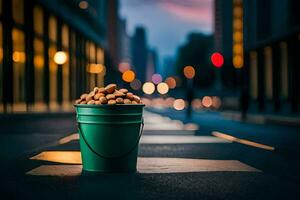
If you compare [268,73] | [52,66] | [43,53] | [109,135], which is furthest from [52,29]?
[109,135]

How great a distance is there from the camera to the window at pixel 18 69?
38.7 m

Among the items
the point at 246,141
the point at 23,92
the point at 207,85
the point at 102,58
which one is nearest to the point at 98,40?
the point at 102,58

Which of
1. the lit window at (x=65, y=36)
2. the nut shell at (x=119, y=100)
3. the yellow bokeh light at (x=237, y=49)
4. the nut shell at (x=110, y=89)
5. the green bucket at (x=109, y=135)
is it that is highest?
the yellow bokeh light at (x=237, y=49)

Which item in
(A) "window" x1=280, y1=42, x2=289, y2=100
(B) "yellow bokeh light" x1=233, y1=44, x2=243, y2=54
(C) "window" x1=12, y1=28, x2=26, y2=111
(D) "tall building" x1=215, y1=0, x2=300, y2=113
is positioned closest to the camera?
(C) "window" x1=12, y1=28, x2=26, y2=111

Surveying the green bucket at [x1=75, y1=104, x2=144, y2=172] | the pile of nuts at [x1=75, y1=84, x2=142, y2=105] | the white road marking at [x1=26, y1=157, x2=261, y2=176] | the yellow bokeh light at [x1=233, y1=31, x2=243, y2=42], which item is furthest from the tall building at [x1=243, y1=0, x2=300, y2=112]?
the yellow bokeh light at [x1=233, y1=31, x2=243, y2=42]

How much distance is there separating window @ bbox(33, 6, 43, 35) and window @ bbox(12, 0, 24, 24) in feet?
9.90

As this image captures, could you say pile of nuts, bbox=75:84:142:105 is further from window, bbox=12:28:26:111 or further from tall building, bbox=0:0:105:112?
window, bbox=12:28:26:111

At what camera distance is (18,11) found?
39.8 m

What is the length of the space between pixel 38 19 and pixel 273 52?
18.4m

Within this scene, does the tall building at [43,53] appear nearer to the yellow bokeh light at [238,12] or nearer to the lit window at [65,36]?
the lit window at [65,36]

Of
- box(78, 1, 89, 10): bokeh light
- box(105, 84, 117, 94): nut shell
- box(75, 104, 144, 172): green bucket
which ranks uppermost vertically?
box(78, 1, 89, 10): bokeh light

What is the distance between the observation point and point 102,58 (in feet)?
271

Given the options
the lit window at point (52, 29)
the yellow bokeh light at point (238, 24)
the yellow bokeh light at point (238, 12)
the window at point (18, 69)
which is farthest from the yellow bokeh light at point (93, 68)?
the yellow bokeh light at point (238, 24)

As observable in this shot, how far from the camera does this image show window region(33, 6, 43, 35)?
43.9 m
